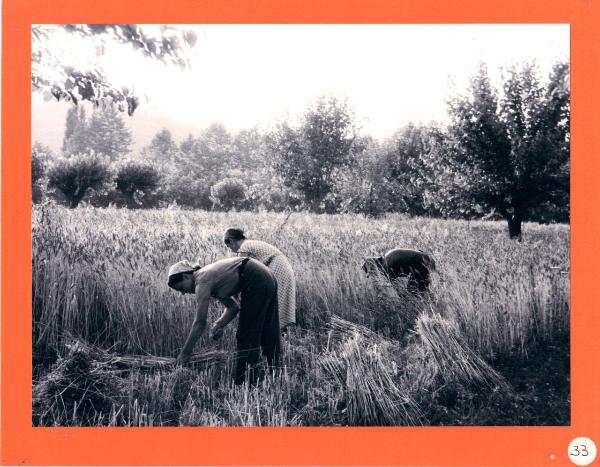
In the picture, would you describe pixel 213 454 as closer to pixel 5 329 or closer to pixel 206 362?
pixel 206 362

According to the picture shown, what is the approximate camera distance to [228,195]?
6.60 meters

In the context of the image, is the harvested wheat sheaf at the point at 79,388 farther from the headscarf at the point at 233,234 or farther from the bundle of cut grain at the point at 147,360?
the headscarf at the point at 233,234

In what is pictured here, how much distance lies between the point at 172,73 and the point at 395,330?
3.31 meters

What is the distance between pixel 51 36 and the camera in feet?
12.4

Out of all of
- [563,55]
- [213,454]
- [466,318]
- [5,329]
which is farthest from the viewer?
[466,318]

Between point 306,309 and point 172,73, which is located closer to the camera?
point 172,73

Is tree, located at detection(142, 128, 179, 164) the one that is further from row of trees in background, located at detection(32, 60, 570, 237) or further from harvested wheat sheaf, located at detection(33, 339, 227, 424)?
harvested wheat sheaf, located at detection(33, 339, 227, 424)

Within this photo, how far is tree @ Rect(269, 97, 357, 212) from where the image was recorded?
681cm

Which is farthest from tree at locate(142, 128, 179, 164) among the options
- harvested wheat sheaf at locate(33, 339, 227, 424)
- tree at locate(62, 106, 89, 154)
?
harvested wheat sheaf at locate(33, 339, 227, 424)

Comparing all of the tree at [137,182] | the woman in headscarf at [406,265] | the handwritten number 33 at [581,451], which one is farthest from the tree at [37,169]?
the handwritten number 33 at [581,451]

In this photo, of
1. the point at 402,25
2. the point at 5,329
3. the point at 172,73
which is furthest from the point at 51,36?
the point at 402,25

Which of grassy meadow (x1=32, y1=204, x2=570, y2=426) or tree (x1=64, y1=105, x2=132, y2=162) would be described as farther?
tree (x1=64, y1=105, x2=132, y2=162)

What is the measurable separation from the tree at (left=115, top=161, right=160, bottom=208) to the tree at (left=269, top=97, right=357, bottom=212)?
2.60 meters

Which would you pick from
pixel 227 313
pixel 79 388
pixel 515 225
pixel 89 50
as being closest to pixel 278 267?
pixel 227 313
